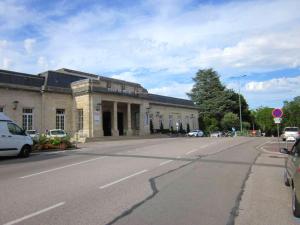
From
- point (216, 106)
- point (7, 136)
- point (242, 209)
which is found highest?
point (216, 106)

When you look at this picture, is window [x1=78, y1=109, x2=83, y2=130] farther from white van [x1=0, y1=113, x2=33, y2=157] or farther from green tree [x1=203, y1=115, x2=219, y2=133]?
green tree [x1=203, y1=115, x2=219, y2=133]

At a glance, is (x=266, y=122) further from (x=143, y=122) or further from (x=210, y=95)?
(x=143, y=122)

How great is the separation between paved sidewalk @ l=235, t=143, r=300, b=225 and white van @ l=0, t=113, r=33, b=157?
12.5 m

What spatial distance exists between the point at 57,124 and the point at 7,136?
24492 millimetres

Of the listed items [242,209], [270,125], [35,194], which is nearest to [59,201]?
[35,194]

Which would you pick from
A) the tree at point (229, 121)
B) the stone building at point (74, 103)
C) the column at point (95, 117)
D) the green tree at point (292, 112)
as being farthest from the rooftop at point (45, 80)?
the green tree at point (292, 112)

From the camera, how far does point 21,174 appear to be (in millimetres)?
12164

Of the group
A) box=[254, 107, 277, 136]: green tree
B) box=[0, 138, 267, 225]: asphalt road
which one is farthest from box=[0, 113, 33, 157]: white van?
box=[254, 107, 277, 136]: green tree

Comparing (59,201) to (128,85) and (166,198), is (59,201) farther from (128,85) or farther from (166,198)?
(128,85)

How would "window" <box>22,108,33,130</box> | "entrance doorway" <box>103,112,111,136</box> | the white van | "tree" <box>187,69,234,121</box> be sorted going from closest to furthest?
the white van
"window" <box>22,108,33,130</box>
"entrance doorway" <box>103,112,111,136</box>
"tree" <box>187,69,234,121</box>

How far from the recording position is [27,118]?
39.1 meters

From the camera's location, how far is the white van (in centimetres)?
1784

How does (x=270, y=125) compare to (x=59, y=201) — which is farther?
(x=270, y=125)

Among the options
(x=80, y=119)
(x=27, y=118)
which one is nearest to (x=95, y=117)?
(x=80, y=119)
